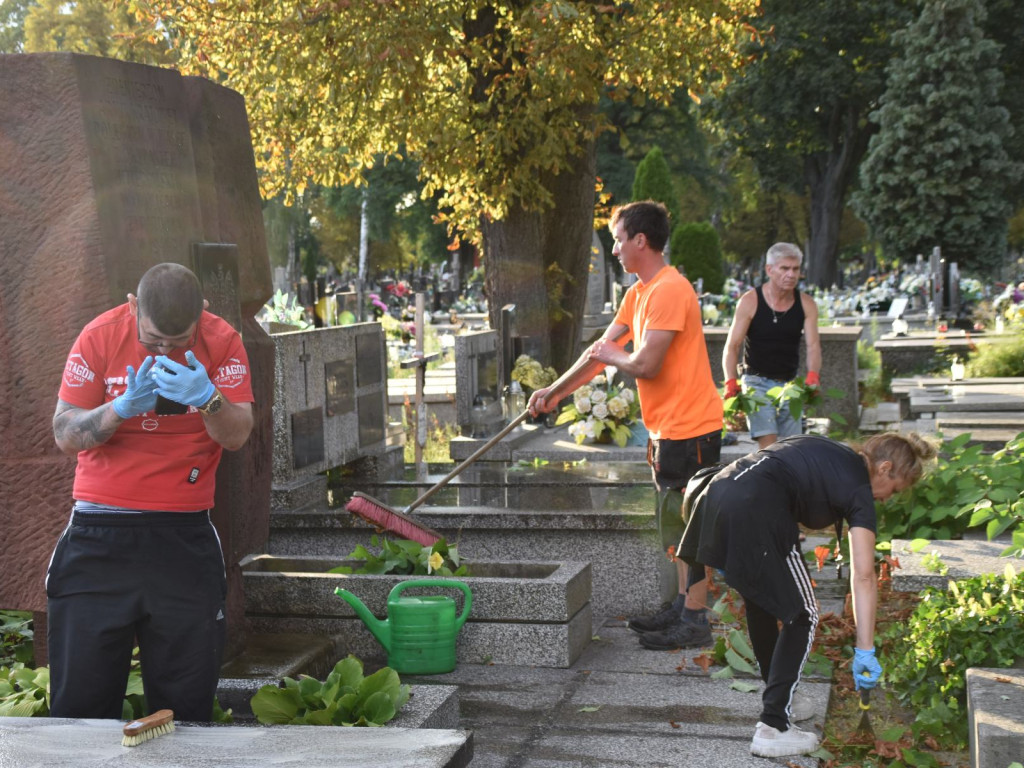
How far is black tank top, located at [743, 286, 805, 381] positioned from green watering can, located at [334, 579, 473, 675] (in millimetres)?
2598

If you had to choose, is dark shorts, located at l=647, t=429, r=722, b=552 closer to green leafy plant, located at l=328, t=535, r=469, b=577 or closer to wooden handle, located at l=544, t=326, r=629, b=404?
wooden handle, located at l=544, t=326, r=629, b=404

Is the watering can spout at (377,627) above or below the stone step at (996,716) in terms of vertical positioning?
below

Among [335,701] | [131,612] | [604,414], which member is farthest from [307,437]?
[131,612]

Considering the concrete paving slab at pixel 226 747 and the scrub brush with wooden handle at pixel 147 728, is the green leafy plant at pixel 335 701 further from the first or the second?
the scrub brush with wooden handle at pixel 147 728

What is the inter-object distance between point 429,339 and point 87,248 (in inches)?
745

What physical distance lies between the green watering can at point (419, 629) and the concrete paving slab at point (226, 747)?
6.52 feet

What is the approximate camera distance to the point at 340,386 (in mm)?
8117

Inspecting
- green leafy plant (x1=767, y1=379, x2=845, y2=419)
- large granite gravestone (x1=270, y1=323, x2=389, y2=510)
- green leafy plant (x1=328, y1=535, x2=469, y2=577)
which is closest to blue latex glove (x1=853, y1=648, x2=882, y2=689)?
green leafy plant (x1=328, y1=535, x2=469, y2=577)

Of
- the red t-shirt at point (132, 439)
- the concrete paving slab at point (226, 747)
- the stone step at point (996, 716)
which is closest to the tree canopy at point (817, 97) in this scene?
the stone step at point (996, 716)

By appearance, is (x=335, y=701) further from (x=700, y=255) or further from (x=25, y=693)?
(x=700, y=255)

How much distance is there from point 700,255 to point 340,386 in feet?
81.3

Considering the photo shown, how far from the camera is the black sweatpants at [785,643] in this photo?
4148 mm

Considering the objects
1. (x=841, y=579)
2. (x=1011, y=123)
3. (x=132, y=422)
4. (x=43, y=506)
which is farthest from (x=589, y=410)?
(x=1011, y=123)

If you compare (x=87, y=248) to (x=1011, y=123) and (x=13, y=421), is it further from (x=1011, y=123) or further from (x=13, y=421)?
(x=1011, y=123)
